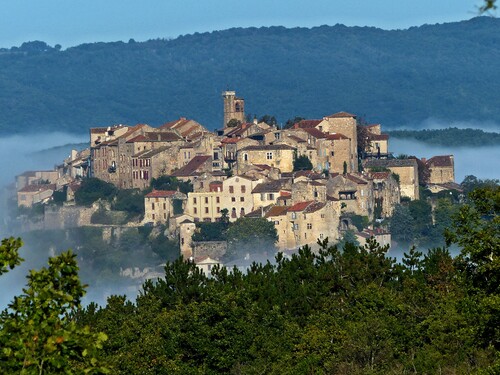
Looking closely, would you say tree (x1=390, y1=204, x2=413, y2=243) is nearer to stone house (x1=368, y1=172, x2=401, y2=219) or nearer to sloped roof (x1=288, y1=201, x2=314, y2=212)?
stone house (x1=368, y1=172, x2=401, y2=219)

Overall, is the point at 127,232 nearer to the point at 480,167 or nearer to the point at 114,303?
the point at 114,303

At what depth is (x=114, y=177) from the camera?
126 m

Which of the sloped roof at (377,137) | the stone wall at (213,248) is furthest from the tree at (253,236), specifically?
the sloped roof at (377,137)

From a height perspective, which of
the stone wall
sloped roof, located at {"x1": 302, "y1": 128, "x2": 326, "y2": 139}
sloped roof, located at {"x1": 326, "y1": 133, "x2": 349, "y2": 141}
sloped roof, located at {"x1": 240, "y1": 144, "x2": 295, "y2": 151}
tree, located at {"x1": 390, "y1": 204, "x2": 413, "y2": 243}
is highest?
sloped roof, located at {"x1": 302, "y1": 128, "x2": 326, "y2": 139}

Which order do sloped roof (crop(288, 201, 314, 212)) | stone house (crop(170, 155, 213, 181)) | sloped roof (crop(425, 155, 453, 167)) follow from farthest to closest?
sloped roof (crop(425, 155, 453, 167)) < stone house (crop(170, 155, 213, 181)) < sloped roof (crop(288, 201, 314, 212))

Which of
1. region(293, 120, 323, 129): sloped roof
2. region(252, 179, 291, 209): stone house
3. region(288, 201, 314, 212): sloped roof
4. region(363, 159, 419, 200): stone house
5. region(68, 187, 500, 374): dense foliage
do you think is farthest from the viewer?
region(293, 120, 323, 129): sloped roof

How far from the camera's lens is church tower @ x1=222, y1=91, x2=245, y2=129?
14026 centimetres

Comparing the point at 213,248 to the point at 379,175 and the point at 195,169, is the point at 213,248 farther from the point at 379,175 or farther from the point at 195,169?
the point at 379,175

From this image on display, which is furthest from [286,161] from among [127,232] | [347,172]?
[127,232]

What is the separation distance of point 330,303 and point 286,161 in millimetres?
66884

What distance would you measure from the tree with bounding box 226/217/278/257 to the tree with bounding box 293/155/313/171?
267 inches

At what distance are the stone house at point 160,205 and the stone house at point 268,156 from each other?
4472mm

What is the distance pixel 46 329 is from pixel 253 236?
9367 cm

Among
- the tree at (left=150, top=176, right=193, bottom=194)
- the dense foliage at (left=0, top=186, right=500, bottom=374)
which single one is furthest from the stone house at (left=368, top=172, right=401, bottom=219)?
the dense foliage at (left=0, top=186, right=500, bottom=374)
